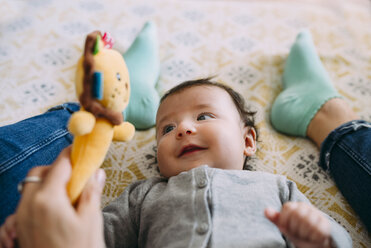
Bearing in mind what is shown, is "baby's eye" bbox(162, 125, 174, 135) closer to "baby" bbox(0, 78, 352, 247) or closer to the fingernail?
"baby" bbox(0, 78, 352, 247)

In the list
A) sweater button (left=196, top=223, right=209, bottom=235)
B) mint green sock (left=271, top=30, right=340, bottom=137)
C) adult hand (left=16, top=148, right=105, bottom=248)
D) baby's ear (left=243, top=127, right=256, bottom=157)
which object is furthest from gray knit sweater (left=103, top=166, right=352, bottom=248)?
mint green sock (left=271, top=30, right=340, bottom=137)

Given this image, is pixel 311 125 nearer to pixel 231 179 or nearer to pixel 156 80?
pixel 231 179

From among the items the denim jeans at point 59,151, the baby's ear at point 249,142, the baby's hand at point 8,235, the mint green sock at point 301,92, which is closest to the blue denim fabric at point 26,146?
the denim jeans at point 59,151

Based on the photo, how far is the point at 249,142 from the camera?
35.0 inches

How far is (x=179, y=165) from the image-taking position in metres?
0.76

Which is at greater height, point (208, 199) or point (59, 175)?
point (59, 175)

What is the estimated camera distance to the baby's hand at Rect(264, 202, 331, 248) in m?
0.52

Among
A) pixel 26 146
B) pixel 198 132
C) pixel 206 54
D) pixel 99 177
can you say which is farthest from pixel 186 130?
pixel 206 54

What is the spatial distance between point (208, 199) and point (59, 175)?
1.06 ft

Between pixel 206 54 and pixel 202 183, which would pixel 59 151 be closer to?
pixel 202 183

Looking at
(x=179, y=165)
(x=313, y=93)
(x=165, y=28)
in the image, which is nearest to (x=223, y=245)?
(x=179, y=165)

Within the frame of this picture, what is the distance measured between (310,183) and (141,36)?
0.83 metres

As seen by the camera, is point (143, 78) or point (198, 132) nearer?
point (198, 132)

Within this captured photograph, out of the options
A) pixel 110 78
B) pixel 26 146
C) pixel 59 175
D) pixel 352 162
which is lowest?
pixel 352 162
